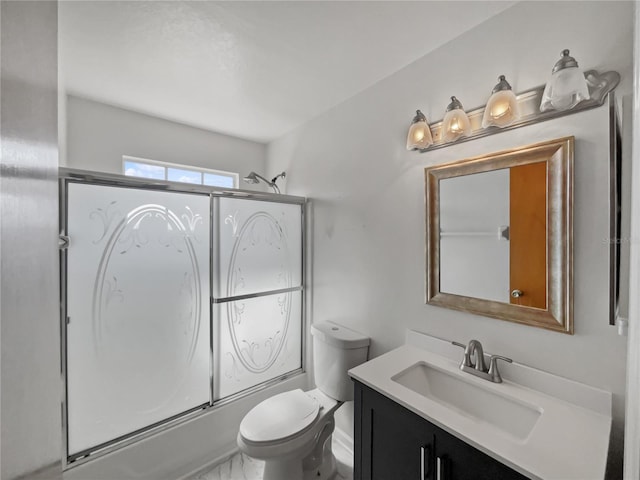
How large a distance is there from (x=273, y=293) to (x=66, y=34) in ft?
6.08

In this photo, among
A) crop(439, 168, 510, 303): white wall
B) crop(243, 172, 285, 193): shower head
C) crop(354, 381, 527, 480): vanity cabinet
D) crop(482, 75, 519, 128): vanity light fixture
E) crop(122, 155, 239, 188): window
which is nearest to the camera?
crop(354, 381, 527, 480): vanity cabinet

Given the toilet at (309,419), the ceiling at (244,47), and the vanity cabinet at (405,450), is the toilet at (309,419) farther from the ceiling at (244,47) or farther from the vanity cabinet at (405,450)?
the ceiling at (244,47)

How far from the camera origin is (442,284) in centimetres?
140

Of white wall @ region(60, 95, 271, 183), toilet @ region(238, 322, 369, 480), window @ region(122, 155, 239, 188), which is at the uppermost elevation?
white wall @ region(60, 95, 271, 183)

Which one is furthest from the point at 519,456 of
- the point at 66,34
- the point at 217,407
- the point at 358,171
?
the point at 66,34

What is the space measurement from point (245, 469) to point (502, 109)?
2.43 meters

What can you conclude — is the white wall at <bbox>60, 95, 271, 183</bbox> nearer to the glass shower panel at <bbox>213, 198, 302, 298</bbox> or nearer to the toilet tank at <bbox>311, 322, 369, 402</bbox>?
the glass shower panel at <bbox>213, 198, 302, 298</bbox>

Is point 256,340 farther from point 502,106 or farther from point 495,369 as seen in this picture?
point 502,106

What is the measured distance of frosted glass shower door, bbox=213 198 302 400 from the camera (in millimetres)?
1868

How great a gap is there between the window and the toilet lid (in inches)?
69.7

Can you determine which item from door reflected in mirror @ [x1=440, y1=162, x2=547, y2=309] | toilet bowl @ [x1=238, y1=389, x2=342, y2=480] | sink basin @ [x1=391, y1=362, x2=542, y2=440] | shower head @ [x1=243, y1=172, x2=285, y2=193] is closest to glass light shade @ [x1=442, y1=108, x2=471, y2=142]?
door reflected in mirror @ [x1=440, y1=162, x2=547, y2=309]

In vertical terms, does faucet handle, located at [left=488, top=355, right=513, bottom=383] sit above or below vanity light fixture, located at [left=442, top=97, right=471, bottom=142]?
below

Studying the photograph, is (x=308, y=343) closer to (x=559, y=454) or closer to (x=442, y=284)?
(x=442, y=284)

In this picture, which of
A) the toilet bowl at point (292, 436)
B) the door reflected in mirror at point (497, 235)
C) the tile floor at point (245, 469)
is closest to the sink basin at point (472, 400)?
the door reflected in mirror at point (497, 235)
